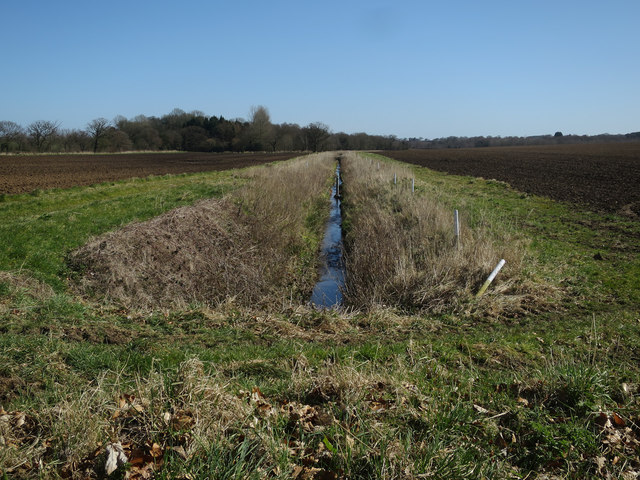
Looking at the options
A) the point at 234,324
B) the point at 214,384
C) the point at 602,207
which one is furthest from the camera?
the point at 602,207

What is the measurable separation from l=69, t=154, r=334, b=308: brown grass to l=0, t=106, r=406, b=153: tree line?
5907 centimetres

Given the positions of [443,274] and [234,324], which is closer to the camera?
[234,324]

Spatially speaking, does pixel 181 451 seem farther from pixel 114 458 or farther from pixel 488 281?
pixel 488 281

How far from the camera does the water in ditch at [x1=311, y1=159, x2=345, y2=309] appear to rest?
10820 mm

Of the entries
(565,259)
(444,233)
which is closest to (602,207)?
(565,259)

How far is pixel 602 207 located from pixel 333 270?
10.4 m

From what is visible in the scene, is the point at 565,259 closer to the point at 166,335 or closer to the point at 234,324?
the point at 234,324

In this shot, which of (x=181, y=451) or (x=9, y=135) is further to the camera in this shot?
(x=9, y=135)

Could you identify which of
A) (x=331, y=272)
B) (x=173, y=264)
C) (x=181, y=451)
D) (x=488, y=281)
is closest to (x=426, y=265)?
(x=488, y=281)

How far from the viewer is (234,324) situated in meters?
6.94

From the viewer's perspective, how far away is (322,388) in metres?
4.19

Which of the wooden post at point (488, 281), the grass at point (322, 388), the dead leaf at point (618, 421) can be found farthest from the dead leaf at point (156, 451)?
the wooden post at point (488, 281)

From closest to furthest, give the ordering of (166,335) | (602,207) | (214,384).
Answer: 1. (214,384)
2. (166,335)
3. (602,207)

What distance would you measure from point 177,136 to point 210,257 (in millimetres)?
84950
